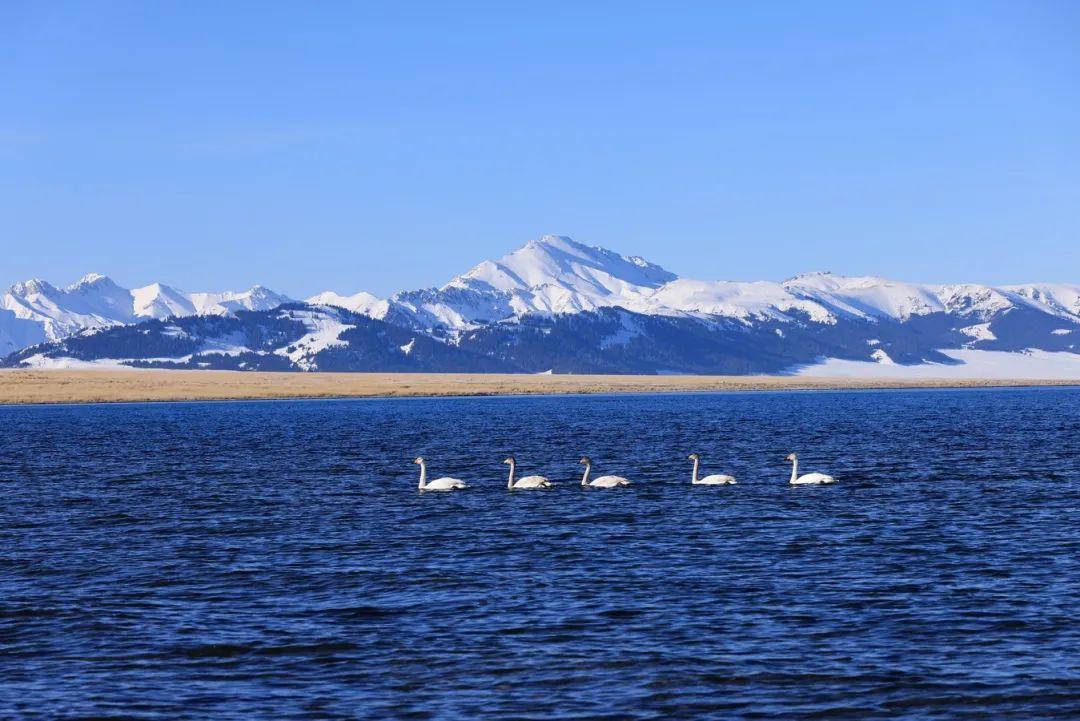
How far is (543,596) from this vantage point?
30.8 meters

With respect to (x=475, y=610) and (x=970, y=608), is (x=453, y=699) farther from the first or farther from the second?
(x=970, y=608)

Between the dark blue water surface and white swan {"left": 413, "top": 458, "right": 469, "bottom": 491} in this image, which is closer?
the dark blue water surface

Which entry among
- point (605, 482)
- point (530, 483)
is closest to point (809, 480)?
point (605, 482)

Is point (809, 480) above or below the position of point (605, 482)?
above

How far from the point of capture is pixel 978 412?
5955 inches

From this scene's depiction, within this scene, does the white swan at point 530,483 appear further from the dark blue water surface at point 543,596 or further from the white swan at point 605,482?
the white swan at point 605,482

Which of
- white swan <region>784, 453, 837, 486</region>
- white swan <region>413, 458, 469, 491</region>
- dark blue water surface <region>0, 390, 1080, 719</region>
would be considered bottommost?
dark blue water surface <region>0, 390, 1080, 719</region>

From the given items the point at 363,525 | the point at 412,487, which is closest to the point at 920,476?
the point at 412,487

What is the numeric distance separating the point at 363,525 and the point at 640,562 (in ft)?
37.8

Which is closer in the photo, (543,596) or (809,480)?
(543,596)

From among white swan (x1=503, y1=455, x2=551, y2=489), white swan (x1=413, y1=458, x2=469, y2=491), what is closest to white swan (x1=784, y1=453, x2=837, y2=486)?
white swan (x1=503, y1=455, x2=551, y2=489)

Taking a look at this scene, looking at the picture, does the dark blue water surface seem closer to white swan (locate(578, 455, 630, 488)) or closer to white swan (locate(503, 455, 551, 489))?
white swan (locate(578, 455, 630, 488))

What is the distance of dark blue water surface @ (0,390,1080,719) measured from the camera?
22.8m

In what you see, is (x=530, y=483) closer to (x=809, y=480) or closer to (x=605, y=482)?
(x=605, y=482)
